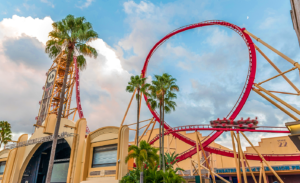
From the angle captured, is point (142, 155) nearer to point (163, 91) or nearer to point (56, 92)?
point (163, 91)

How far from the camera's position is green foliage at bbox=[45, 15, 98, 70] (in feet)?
54.3

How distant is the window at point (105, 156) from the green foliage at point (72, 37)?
8.16m

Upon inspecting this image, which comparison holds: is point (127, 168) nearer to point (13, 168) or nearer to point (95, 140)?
point (95, 140)

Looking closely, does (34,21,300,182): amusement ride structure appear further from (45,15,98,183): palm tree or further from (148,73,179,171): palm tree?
(45,15,98,183): palm tree

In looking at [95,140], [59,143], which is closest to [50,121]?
[59,143]

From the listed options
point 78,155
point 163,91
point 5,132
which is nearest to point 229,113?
point 163,91

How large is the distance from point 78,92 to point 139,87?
52.0ft

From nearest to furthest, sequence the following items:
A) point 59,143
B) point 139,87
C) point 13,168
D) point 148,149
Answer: point 148,149, point 139,87, point 59,143, point 13,168

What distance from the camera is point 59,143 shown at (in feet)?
83.5

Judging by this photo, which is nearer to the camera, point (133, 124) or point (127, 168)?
point (127, 168)


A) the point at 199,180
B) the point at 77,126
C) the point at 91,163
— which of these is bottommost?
the point at 199,180

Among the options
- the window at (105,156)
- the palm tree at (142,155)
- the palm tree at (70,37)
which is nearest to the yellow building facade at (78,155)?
the window at (105,156)

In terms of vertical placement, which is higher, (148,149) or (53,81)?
(53,81)

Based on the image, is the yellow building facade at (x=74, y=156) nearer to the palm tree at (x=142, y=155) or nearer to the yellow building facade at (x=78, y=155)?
the yellow building facade at (x=78, y=155)
